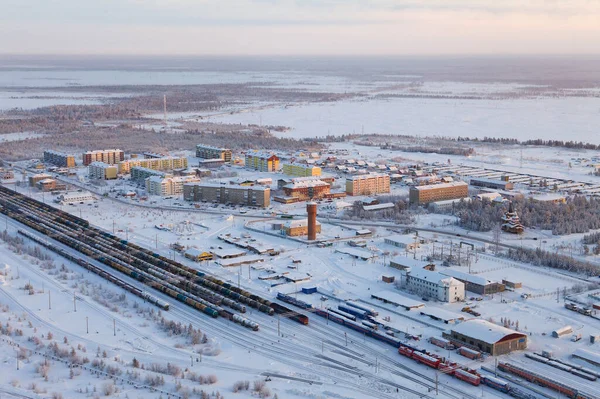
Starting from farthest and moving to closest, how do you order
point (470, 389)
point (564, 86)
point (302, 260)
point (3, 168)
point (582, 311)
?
point (564, 86)
point (3, 168)
point (302, 260)
point (582, 311)
point (470, 389)

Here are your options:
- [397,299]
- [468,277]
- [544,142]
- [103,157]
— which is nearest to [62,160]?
[103,157]

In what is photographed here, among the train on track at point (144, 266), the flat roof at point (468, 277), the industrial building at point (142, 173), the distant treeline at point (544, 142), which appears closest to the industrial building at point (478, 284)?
the flat roof at point (468, 277)

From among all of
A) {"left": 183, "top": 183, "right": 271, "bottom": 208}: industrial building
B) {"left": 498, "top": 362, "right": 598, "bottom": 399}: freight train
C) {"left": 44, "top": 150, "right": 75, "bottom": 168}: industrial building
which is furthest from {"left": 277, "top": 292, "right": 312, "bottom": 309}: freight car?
{"left": 44, "top": 150, "right": 75, "bottom": 168}: industrial building

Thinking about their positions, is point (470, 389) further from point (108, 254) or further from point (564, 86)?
point (564, 86)

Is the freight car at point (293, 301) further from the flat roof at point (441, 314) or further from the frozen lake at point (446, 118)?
the frozen lake at point (446, 118)

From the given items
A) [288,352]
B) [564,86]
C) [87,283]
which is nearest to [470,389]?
[288,352]

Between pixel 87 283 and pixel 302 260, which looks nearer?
pixel 87 283

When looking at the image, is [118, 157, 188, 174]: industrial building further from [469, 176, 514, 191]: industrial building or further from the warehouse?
the warehouse
